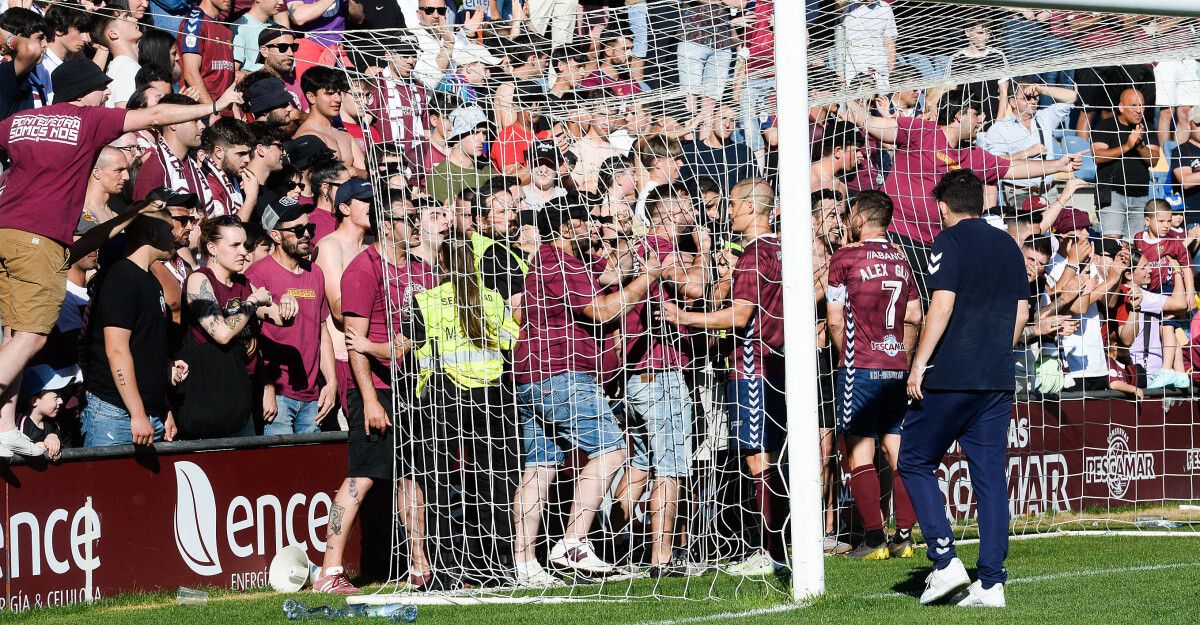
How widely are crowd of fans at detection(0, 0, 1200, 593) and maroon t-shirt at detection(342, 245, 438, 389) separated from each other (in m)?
0.02

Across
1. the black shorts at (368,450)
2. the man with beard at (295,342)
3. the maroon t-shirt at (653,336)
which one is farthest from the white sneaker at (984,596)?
the man with beard at (295,342)

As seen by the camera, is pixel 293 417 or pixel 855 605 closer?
pixel 855 605

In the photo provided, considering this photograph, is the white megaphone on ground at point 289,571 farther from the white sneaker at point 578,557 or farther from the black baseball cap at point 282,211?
the black baseball cap at point 282,211

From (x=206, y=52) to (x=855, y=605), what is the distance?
20.4 ft

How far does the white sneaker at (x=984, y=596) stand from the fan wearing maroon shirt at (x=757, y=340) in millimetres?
1485

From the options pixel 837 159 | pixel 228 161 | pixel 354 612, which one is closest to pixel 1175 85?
pixel 837 159

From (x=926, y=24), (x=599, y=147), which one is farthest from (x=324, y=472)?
(x=926, y=24)

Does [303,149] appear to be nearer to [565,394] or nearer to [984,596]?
[565,394]

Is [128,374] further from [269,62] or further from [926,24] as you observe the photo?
[926,24]

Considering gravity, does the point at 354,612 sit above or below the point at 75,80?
below

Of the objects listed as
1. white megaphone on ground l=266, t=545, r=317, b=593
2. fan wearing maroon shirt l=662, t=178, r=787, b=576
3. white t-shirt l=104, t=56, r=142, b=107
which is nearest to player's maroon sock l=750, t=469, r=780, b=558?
fan wearing maroon shirt l=662, t=178, r=787, b=576

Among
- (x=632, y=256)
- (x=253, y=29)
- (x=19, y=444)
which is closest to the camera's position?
(x=19, y=444)

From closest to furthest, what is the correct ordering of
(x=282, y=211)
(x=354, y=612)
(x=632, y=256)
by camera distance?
(x=354, y=612), (x=632, y=256), (x=282, y=211)

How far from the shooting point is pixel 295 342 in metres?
8.50
